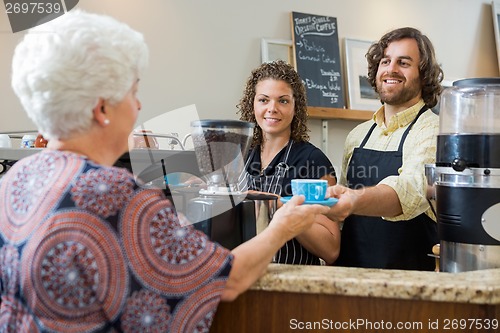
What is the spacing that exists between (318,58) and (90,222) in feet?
10.5

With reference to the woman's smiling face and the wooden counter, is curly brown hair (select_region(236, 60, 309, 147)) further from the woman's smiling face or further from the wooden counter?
the wooden counter

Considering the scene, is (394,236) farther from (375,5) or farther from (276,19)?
(375,5)

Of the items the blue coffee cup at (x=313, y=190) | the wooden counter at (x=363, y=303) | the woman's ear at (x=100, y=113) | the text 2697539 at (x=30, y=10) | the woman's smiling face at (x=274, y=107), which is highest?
the text 2697539 at (x=30, y=10)

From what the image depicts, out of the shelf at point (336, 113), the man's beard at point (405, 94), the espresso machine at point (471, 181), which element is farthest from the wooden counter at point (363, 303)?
the shelf at point (336, 113)

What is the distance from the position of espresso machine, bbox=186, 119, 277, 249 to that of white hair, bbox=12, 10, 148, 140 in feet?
1.43

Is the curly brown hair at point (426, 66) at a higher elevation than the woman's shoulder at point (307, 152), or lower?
higher

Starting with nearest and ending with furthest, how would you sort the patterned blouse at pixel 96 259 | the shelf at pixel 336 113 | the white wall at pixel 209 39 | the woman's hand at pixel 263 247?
the patterned blouse at pixel 96 259
the woman's hand at pixel 263 247
the white wall at pixel 209 39
the shelf at pixel 336 113

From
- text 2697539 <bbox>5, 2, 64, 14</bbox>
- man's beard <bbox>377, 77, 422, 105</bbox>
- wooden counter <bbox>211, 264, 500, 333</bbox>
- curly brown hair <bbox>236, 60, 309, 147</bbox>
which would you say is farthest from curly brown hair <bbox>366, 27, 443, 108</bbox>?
text 2697539 <bbox>5, 2, 64, 14</bbox>

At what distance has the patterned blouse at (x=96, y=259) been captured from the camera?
909 millimetres

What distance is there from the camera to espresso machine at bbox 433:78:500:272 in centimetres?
127

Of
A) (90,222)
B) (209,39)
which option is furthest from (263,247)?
(209,39)

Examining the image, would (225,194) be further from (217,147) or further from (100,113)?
(100,113)

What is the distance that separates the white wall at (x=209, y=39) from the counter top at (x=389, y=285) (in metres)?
2.37

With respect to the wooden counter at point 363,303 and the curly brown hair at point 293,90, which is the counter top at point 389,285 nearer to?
the wooden counter at point 363,303
